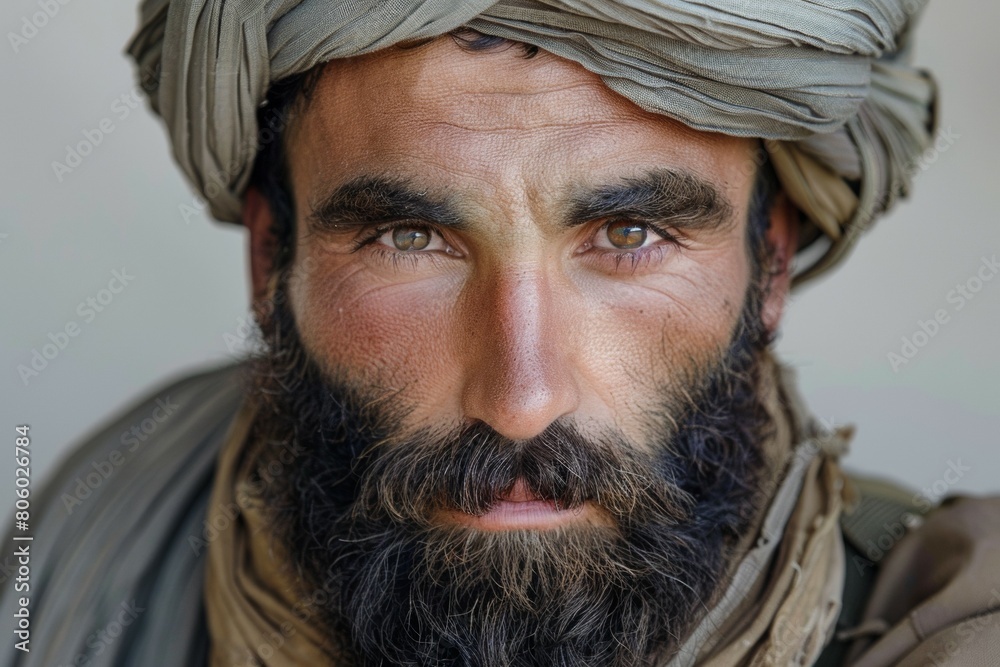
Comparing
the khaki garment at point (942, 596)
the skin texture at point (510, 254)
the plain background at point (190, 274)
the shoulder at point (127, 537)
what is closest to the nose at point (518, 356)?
the skin texture at point (510, 254)

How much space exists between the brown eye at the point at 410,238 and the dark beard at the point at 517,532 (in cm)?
20

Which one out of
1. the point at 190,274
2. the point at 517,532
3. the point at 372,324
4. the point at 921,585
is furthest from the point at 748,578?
the point at 190,274

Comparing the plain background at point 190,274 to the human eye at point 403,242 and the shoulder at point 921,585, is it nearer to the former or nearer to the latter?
the shoulder at point 921,585

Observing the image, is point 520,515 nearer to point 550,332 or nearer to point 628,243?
point 550,332

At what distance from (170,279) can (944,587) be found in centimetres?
215

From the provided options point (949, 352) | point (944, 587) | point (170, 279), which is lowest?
point (949, 352)

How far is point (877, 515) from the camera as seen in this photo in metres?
1.67

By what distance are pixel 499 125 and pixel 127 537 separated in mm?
979

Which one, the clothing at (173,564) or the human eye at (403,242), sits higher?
the human eye at (403,242)

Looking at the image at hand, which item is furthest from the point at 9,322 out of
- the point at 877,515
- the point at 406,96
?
the point at 877,515

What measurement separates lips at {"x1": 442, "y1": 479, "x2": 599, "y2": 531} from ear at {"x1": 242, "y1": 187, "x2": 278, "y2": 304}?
20.6 inches

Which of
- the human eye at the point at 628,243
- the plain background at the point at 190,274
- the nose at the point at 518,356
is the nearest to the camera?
the nose at the point at 518,356

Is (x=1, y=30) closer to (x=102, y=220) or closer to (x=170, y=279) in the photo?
(x=102, y=220)

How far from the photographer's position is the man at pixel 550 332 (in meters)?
1.27
